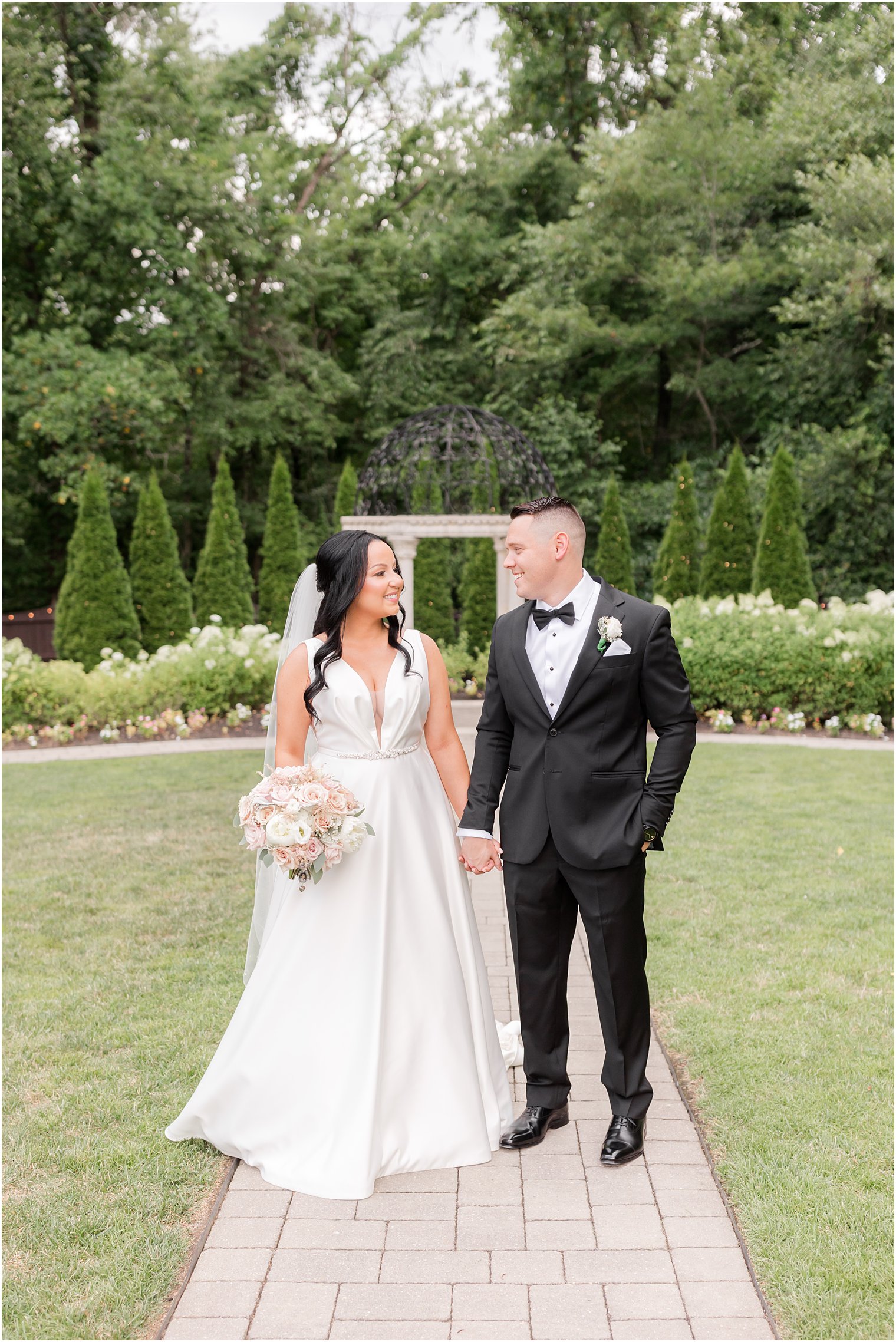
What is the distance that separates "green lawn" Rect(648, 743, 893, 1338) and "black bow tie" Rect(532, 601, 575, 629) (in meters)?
1.78

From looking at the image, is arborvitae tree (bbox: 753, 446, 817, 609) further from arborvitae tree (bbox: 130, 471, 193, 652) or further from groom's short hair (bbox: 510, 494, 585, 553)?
groom's short hair (bbox: 510, 494, 585, 553)

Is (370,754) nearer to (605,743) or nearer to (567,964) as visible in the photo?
(605,743)

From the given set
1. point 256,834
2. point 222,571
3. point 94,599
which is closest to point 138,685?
point 94,599

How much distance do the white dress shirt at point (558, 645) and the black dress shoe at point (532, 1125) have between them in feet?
4.43

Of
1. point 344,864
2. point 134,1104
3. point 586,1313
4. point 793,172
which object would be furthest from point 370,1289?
point 793,172

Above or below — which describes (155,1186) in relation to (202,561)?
below

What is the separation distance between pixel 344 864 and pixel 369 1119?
77 cm

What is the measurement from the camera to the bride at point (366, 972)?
3473 mm

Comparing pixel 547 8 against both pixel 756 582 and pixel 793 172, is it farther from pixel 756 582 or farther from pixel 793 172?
Answer: pixel 756 582

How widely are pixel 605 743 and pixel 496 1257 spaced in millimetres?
1445

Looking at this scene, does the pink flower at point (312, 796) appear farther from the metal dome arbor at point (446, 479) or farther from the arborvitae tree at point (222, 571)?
the arborvitae tree at point (222, 571)

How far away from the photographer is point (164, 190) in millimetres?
17734

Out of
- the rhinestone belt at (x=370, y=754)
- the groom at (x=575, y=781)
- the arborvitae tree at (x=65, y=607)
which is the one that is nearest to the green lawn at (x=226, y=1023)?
the groom at (x=575, y=781)

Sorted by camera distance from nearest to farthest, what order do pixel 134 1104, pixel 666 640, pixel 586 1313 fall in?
1. pixel 586 1313
2. pixel 666 640
3. pixel 134 1104
